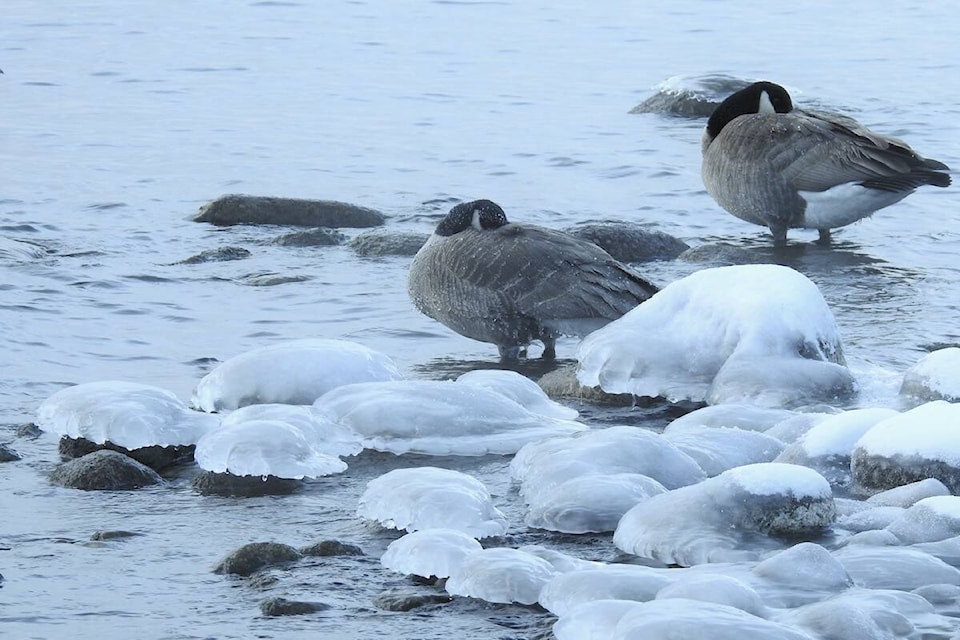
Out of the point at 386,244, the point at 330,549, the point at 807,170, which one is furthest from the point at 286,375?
the point at 807,170

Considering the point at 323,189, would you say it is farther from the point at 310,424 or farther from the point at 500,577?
the point at 500,577

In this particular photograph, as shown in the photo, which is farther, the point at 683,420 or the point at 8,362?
the point at 8,362

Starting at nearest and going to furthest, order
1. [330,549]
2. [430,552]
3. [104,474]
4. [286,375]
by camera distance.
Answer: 1. [430,552]
2. [330,549]
3. [104,474]
4. [286,375]

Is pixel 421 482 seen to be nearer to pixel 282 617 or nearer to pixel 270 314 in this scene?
pixel 282 617

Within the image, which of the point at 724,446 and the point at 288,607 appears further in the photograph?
the point at 724,446

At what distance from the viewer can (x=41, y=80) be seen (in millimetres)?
20094

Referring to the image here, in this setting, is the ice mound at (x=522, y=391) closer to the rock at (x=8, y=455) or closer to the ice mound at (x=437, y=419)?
the ice mound at (x=437, y=419)

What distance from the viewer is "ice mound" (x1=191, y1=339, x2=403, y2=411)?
767 centimetres

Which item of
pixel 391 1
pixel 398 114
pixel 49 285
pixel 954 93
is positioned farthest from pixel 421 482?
pixel 391 1

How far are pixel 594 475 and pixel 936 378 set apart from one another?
2094mm

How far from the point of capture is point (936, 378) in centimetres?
755

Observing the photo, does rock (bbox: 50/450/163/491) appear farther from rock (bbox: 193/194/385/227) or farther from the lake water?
rock (bbox: 193/194/385/227)

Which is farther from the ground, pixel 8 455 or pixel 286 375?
pixel 286 375

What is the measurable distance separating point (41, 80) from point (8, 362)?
1189cm
